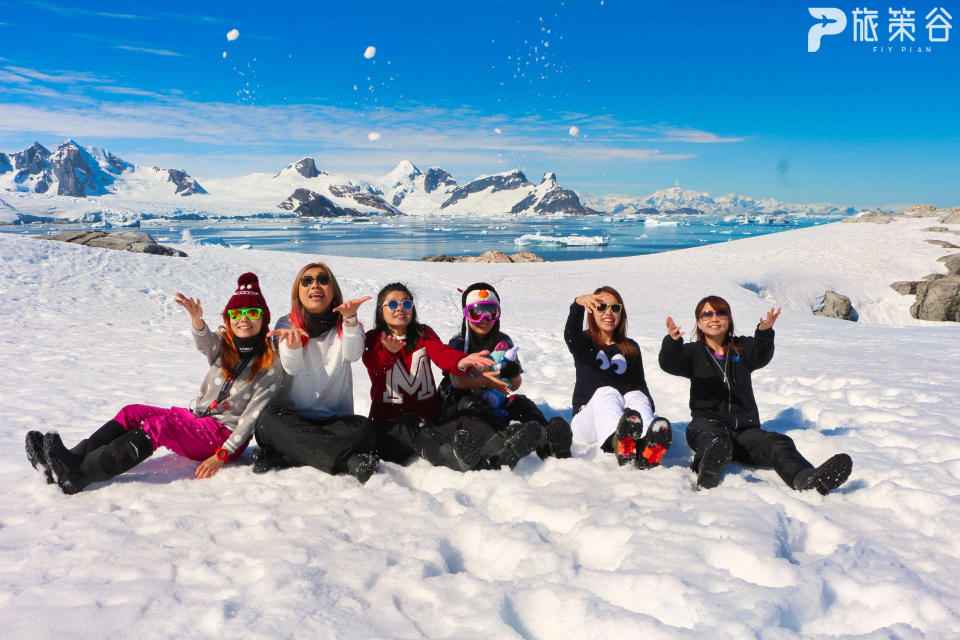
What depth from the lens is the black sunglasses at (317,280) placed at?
3.57 metres

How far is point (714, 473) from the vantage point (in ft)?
10.4

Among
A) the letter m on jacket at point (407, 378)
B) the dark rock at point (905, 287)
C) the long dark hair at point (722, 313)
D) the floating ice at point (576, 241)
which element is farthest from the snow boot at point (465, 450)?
the floating ice at point (576, 241)

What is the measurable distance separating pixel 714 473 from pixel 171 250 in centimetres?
2072

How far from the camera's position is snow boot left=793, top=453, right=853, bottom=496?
298cm

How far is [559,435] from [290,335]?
1.80 meters

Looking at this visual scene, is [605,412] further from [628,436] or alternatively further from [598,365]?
[598,365]

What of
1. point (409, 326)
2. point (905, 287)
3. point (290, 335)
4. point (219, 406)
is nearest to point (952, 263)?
point (905, 287)

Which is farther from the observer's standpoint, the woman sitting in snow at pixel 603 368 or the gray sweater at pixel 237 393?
the woman sitting in snow at pixel 603 368

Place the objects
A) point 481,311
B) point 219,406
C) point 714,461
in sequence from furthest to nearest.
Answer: point 481,311 → point 219,406 → point 714,461

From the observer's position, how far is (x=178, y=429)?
339 cm

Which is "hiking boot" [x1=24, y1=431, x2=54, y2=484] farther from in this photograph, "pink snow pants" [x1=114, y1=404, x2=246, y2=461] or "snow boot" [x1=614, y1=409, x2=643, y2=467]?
"snow boot" [x1=614, y1=409, x2=643, y2=467]

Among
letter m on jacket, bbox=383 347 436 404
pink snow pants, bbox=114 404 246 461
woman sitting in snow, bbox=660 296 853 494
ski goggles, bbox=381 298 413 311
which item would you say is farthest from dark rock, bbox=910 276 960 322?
pink snow pants, bbox=114 404 246 461

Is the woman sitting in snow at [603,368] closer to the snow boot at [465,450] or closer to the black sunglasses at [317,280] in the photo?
the snow boot at [465,450]

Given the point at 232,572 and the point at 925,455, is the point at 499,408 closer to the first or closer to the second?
the point at 232,572
